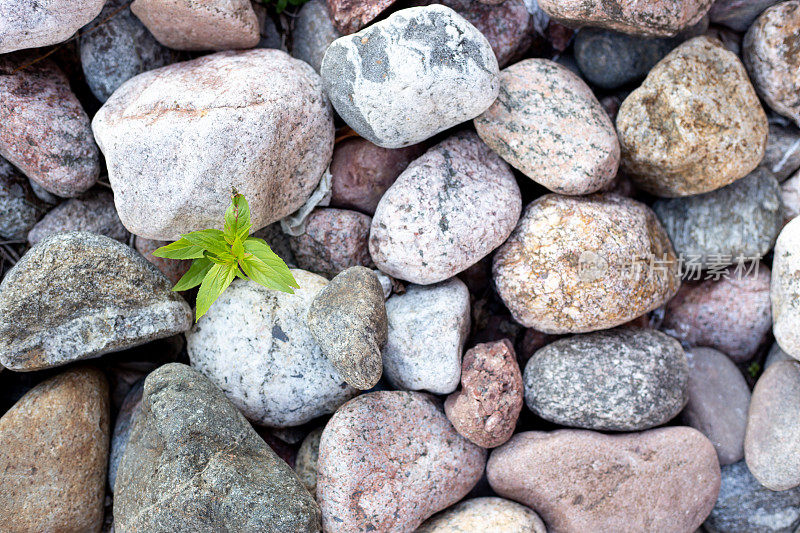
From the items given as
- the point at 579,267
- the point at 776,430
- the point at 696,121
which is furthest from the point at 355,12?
the point at 776,430

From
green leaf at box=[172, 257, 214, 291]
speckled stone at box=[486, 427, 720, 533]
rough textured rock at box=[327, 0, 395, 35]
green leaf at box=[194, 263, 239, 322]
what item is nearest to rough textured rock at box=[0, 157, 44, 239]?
green leaf at box=[172, 257, 214, 291]

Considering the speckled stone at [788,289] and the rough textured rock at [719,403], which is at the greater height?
the speckled stone at [788,289]

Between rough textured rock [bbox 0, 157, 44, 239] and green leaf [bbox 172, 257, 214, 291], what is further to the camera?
rough textured rock [bbox 0, 157, 44, 239]

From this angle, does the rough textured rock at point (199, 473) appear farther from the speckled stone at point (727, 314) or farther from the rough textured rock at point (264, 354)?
the speckled stone at point (727, 314)

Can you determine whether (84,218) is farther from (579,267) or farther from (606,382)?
(606,382)

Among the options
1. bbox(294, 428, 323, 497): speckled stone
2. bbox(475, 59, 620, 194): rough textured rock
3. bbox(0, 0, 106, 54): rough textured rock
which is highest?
bbox(0, 0, 106, 54): rough textured rock

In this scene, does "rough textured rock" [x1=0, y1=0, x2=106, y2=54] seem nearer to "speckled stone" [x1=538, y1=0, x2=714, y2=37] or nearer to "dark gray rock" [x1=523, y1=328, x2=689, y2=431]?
"speckled stone" [x1=538, y1=0, x2=714, y2=37]

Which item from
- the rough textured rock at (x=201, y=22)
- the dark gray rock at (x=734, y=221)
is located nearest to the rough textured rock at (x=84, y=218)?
the rough textured rock at (x=201, y=22)
